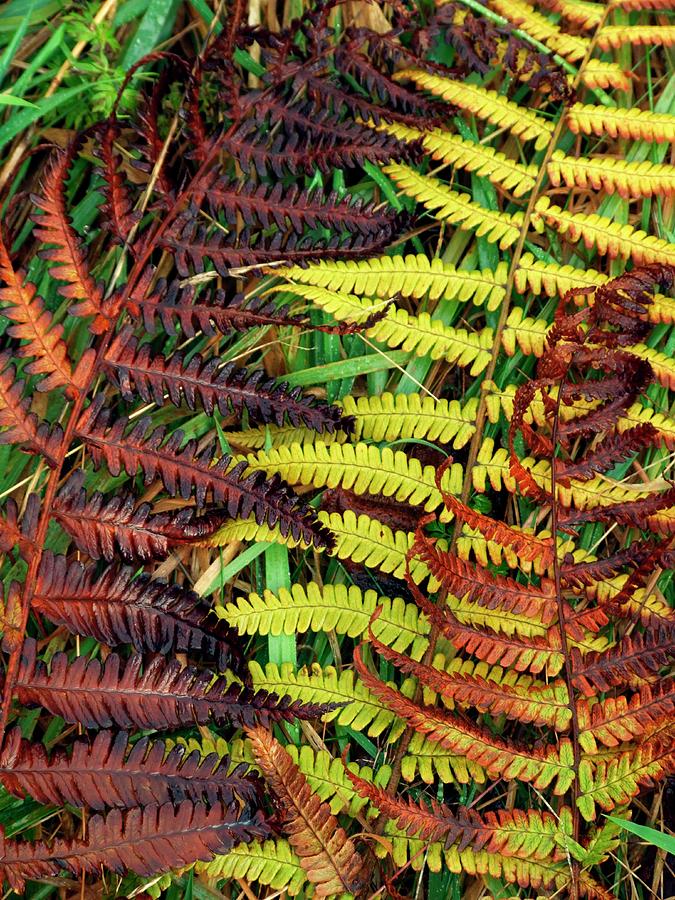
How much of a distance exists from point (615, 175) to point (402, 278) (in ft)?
2.39

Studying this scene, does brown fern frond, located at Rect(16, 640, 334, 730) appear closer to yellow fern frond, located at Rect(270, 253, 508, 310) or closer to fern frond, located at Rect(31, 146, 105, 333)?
fern frond, located at Rect(31, 146, 105, 333)

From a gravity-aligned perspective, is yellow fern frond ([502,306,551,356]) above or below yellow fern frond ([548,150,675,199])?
below

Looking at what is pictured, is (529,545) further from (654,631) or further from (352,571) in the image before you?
(352,571)

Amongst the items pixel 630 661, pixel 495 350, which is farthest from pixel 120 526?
pixel 630 661

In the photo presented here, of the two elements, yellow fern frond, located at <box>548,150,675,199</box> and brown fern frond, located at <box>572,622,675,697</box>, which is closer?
brown fern frond, located at <box>572,622,675,697</box>

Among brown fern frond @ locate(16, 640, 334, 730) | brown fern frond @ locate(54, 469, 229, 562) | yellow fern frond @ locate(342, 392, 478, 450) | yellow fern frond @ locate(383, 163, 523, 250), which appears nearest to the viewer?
brown fern frond @ locate(16, 640, 334, 730)

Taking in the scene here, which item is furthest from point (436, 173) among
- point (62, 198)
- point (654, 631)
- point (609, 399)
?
point (654, 631)

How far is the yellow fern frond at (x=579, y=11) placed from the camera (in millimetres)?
2514

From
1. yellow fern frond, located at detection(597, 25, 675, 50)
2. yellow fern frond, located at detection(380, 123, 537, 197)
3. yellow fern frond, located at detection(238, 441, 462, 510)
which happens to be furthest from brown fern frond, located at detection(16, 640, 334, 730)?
yellow fern frond, located at detection(597, 25, 675, 50)

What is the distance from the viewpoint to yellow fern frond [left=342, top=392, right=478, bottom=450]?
2264mm

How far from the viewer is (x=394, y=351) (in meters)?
2.47

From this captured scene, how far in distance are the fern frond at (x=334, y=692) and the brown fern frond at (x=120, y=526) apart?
0.43 meters

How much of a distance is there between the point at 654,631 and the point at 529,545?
392 mm

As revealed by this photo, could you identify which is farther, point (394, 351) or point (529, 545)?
point (394, 351)
